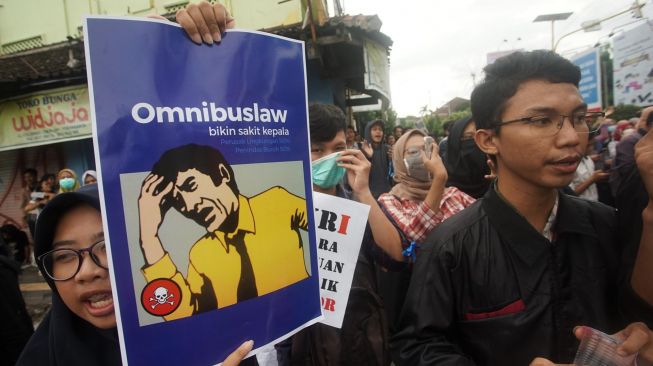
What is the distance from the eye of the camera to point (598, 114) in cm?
128

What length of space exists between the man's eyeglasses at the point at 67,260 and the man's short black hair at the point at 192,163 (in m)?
0.37

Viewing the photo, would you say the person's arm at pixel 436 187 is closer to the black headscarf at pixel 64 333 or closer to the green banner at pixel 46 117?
the black headscarf at pixel 64 333

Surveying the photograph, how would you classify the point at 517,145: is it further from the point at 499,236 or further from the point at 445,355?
the point at 445,355

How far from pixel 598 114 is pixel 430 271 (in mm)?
768

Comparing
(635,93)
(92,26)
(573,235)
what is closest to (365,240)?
(573,235)

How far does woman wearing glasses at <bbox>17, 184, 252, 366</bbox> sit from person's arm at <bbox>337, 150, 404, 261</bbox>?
101cm

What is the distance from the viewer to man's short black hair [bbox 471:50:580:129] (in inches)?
49.1

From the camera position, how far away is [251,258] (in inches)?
38.5

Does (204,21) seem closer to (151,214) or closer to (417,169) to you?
(151,214)

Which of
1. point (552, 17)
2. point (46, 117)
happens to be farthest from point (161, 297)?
point (552, 17)

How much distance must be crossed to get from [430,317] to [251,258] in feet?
2.02

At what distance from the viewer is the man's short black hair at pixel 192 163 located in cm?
86

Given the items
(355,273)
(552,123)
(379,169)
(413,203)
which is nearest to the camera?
(552,123)

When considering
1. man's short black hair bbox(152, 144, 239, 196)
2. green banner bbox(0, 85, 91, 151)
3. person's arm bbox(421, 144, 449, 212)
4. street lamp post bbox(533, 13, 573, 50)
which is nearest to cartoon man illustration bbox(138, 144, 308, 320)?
man's short black hair bbox(152, 144, 239, 196)
